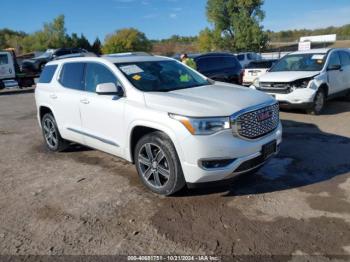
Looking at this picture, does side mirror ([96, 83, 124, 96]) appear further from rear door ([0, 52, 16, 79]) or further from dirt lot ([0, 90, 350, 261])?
rear door ([0, 52, 16, 79])

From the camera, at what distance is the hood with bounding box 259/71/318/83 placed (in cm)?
870

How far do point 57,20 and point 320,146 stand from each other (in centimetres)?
7611

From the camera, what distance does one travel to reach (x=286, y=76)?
8906 mm

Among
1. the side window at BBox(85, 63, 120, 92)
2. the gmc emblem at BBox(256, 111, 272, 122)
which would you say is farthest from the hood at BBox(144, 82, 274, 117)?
the side window at BBox(85, 63, 120, 92)

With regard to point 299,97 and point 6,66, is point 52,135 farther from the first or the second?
point 6,66

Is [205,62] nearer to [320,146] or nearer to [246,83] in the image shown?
[246,83]

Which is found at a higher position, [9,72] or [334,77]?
[9,72]

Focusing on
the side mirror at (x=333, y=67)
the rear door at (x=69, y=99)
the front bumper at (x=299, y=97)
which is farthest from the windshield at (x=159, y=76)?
the side mirror at (x=333, y=67)

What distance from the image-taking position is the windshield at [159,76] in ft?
15.3

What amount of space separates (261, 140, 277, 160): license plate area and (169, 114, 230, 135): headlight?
2.11 ft

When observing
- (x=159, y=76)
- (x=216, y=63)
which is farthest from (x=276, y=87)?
(x=159, y=76)

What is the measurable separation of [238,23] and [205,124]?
56.6m

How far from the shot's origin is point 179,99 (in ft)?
13.5

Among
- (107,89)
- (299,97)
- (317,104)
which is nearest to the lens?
(107,89)
